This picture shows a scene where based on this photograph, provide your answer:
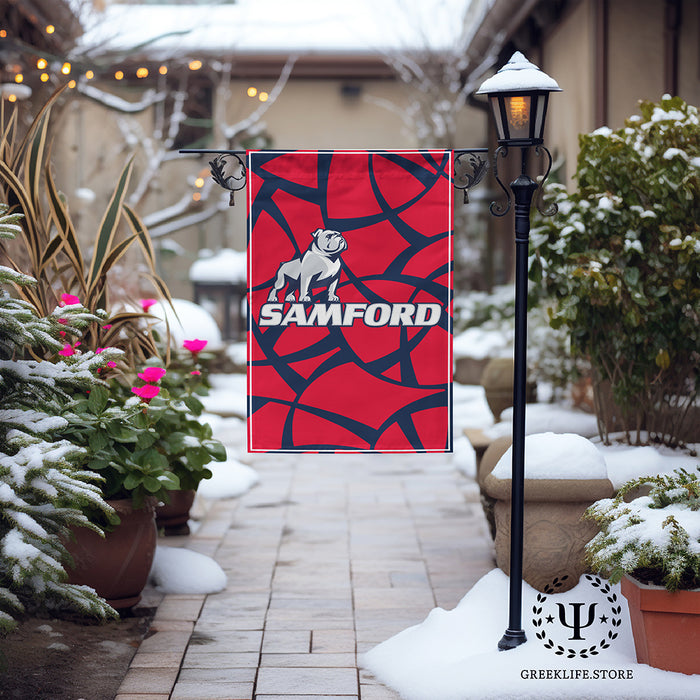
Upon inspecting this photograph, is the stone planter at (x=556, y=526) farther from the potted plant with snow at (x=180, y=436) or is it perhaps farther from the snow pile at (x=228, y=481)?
the snow pile at (x=228, y=481)

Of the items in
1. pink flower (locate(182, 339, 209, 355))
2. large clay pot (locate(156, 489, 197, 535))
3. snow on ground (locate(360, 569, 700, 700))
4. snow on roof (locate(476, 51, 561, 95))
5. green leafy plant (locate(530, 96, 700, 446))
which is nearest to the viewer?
snow on ground (locate(360, 569, 700, 700))

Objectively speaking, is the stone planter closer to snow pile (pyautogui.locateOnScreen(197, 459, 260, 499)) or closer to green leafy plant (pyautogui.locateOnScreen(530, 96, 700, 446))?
green leafy plant (pyautogui.locateOnScreen(530, 96, 700, 446))

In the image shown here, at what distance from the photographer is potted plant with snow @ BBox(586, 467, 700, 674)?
364 cm

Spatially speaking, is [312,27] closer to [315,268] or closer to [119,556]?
[315,268]

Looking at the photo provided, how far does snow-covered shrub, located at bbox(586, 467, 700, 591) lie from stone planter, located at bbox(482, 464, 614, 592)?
0.45m

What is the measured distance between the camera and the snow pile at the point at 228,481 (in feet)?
24.9

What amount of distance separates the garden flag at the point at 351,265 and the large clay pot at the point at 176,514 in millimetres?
2032

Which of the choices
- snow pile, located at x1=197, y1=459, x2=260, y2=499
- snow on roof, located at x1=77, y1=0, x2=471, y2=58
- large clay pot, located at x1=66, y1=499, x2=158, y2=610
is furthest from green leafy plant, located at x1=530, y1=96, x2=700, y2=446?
snow on roof, located at x1=77, y1=0, x2=471, y2=58

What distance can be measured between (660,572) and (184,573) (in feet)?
8.87

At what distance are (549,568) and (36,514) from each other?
2391 millimetres

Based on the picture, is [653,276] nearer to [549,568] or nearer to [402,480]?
[549,568]

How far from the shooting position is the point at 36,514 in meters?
3.43

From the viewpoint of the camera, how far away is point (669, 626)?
3.73 metres

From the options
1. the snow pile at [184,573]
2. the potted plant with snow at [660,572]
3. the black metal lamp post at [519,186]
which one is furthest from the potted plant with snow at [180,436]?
the potted plant with snow at [660,572]
